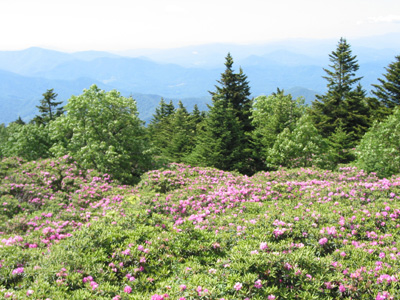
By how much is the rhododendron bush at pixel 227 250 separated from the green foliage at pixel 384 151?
899 centimetres

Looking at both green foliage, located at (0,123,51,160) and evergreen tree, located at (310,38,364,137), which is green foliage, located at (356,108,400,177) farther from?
green foliage, located at (0,123,51,160)

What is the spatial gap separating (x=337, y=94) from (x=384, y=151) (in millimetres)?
19553

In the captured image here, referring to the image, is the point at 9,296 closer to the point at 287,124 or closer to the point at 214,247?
the point at 214,247

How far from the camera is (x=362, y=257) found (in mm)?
5051

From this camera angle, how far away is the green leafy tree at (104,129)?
16.9 m

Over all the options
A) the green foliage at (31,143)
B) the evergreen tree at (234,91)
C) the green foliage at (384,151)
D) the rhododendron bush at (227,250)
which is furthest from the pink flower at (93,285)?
the evergreen tree at (234,91)

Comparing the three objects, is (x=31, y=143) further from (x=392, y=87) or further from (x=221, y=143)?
(x=392, y=87)

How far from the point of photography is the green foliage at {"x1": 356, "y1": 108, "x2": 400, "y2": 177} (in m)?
16.5

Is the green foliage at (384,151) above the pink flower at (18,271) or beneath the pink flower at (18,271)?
beneath

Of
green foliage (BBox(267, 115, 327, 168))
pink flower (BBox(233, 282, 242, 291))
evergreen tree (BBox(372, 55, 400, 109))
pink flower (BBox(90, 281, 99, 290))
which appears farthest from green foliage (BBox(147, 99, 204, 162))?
evergreen tree (BBox(372, 55, 400, 109))

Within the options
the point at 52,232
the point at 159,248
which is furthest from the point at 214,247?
the point at 52,232

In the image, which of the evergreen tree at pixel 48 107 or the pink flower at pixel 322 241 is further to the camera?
the evergreen tree at pixel 48 107

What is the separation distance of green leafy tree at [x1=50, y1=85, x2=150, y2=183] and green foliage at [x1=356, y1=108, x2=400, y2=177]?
13857 millimetres

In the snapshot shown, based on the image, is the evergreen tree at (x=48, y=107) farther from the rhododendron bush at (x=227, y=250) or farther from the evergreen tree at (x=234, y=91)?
the rhododendron bush at (x=227, y=250)
